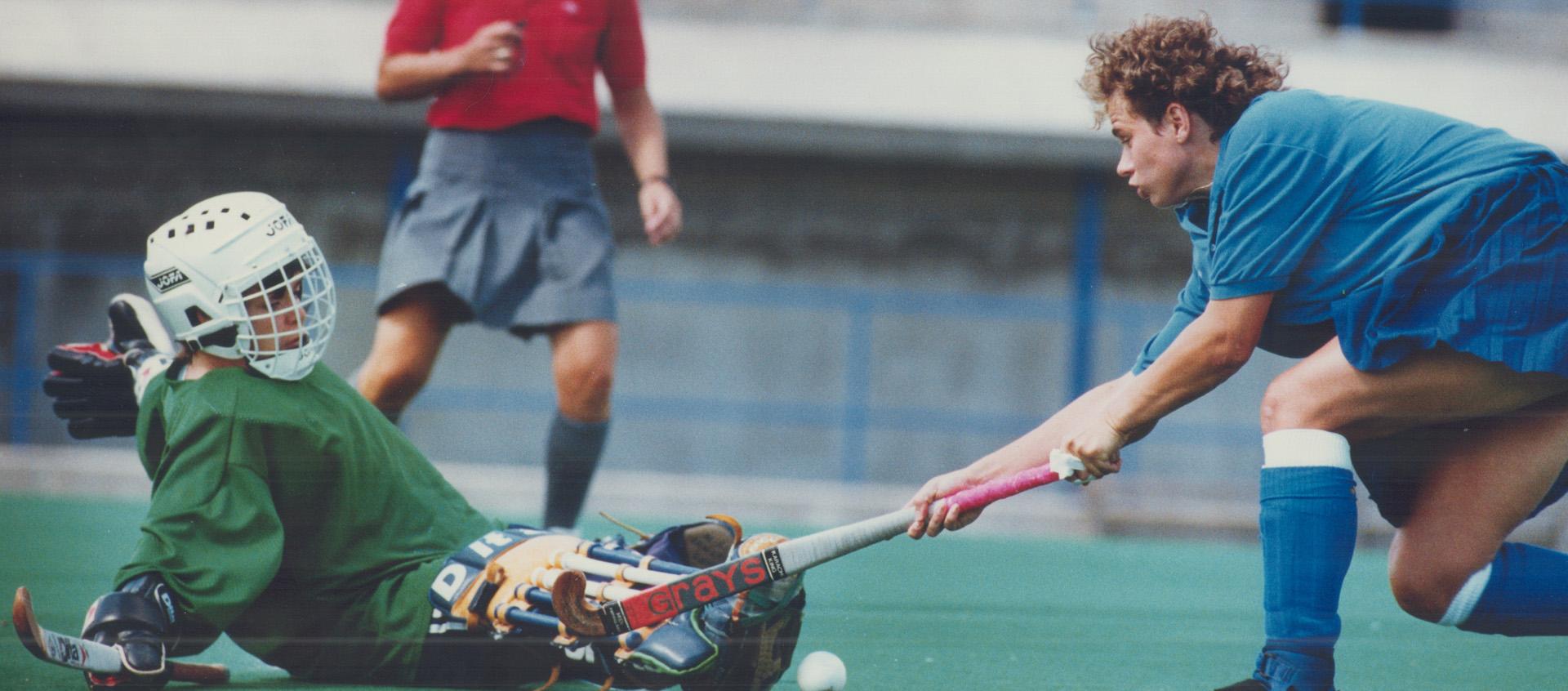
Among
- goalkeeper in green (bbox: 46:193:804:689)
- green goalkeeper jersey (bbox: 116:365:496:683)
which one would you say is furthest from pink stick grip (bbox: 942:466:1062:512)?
green goalkeeper jersey (bbox: 116:365:496:683)

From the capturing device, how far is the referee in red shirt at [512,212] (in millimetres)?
3225

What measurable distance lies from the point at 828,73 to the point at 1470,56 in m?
3.36

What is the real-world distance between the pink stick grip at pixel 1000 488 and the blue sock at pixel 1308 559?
260 millimetres

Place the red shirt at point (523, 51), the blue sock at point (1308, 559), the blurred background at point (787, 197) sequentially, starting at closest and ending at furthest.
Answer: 1. the blue sock at point (1308, 559)
2. the red shirt at point (523, 51)
3. the blurred background at point (787, 197)

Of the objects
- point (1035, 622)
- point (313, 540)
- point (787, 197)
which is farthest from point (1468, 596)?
point (787, 197)

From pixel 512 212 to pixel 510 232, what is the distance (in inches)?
1.7

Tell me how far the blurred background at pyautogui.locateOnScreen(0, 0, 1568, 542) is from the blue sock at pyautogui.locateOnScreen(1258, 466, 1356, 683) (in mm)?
5665

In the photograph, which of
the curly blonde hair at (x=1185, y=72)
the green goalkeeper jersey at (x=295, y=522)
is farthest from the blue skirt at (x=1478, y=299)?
the green goalkeeper jersey at (x=295, y=522)

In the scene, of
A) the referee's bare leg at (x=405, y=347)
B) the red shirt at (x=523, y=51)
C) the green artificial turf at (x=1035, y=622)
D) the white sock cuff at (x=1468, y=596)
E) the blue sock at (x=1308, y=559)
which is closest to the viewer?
the blue sock at (x=1308, y=559)

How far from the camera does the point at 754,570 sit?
200cm

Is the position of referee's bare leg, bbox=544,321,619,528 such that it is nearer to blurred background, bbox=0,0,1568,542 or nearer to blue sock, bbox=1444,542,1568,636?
blue sock, bbox=1444,542,1568,636

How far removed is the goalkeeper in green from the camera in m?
2.04

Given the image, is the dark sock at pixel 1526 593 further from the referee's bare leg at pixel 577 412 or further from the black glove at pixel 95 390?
the black glove at pixel 95 390

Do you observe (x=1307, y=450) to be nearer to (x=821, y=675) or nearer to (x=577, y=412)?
(x=821, y=675)
